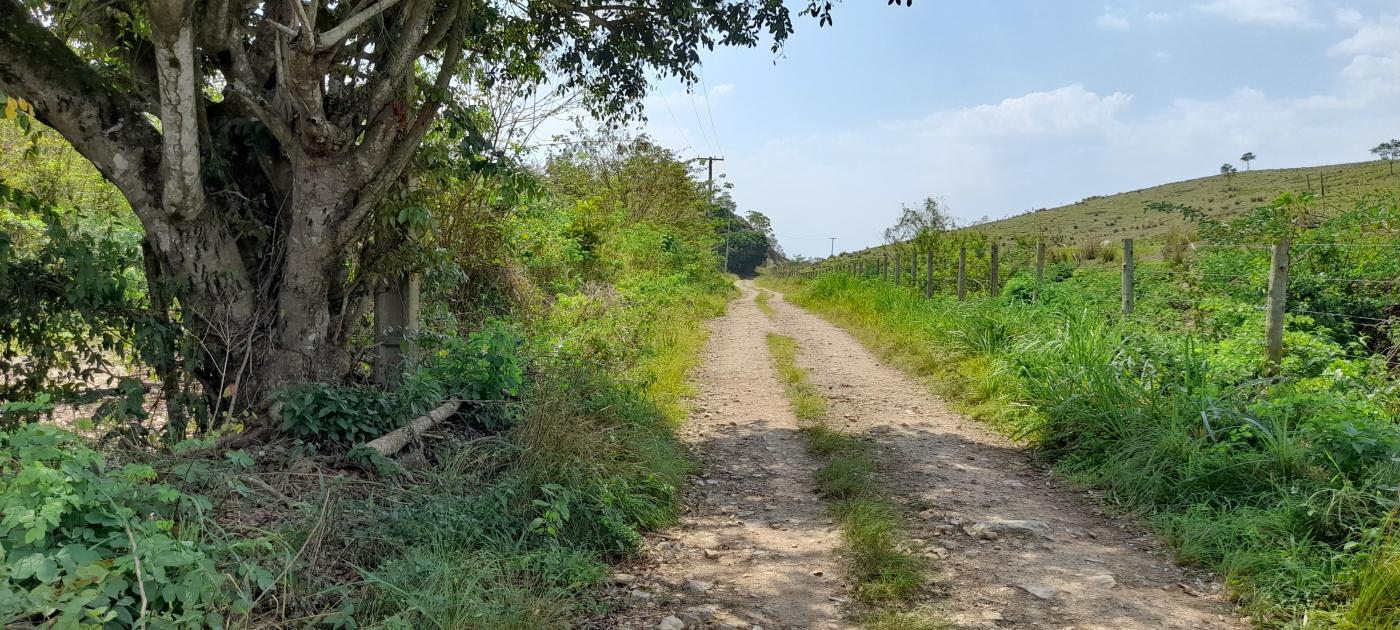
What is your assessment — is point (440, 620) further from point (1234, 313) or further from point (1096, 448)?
point (1234, 313)

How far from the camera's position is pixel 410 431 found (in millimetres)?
4762

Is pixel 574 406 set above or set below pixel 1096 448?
above

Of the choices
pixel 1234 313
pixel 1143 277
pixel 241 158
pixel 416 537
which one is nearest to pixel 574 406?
pixel 416 537

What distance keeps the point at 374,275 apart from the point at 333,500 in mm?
2241

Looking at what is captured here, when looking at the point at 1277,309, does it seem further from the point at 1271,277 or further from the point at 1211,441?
the point at 1211,441

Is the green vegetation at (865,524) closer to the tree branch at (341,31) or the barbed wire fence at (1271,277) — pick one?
the barbed wire fence at (1271,277)

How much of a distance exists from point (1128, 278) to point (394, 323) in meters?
6.65

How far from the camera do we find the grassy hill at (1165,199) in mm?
34531

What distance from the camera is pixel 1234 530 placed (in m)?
3.81

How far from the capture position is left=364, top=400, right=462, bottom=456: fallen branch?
4.49 metres

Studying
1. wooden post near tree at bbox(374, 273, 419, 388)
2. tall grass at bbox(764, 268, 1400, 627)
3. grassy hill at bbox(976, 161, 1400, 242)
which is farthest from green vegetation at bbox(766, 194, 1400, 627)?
grassy hill at bbox(976, 161, 1400, 242)

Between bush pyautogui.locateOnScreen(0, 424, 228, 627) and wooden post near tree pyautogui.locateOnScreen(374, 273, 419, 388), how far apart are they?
9.64 ft

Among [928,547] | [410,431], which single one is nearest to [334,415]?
[410,431]

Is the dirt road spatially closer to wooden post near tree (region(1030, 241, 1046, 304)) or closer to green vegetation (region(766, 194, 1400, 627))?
green vegetation (region(766, 194, 1400, 627))
